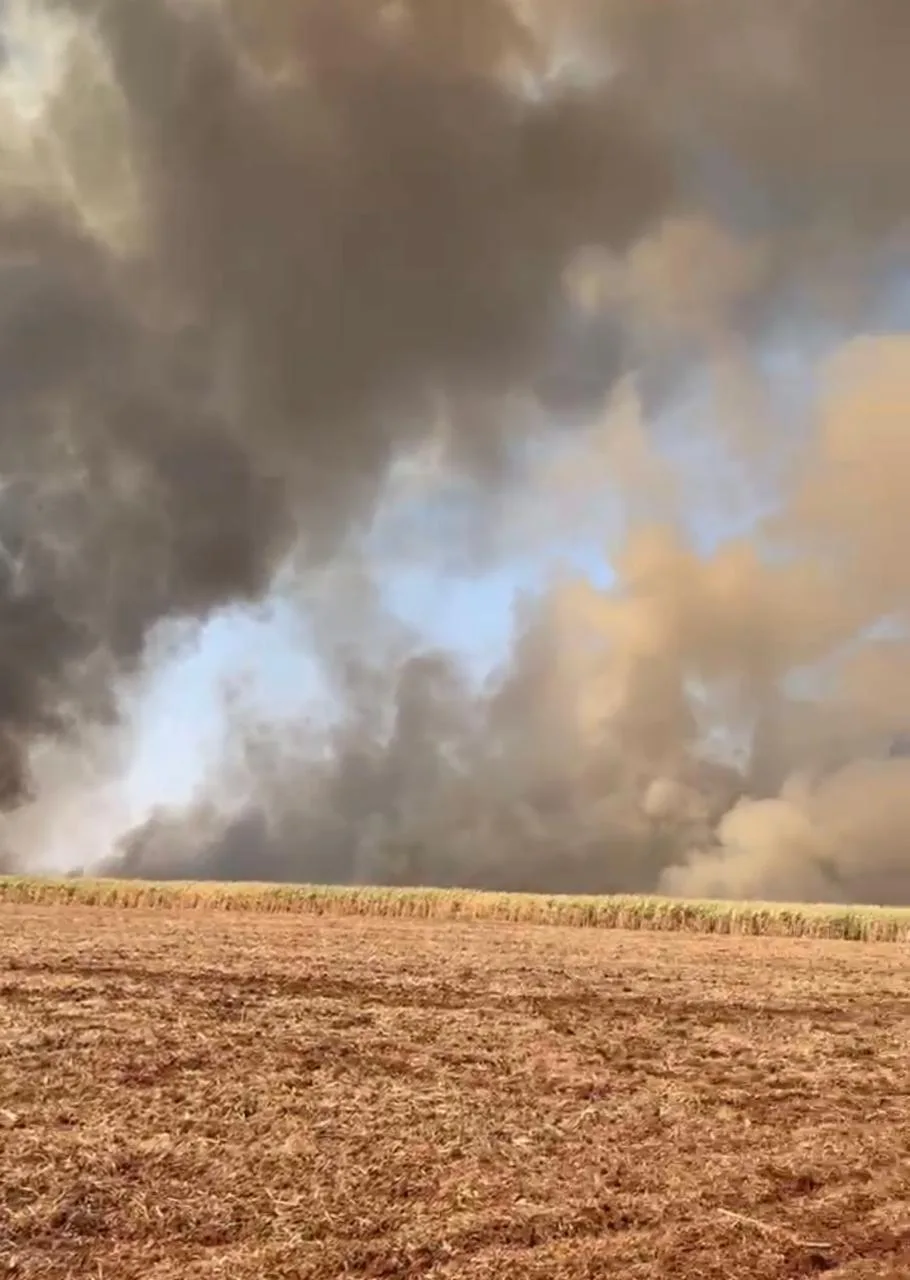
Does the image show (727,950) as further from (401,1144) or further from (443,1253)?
(443,1253)

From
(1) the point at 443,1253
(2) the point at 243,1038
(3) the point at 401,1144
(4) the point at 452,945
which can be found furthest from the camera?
(4) the point at 452,945

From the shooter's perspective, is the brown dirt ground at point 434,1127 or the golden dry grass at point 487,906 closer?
the brown dirt ground at point 434,1127

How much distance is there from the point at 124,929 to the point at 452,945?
7668mm

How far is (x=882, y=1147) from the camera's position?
38.2ft

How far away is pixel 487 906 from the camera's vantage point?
46.8 meters

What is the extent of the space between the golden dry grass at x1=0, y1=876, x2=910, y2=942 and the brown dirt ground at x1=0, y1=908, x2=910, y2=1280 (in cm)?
2524

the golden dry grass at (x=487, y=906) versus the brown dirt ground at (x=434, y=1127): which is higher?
the golden dry grass at (x=487, y=906)

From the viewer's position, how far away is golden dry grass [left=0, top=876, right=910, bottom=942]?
45094 millimetres

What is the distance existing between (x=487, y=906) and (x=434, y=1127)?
119 ft

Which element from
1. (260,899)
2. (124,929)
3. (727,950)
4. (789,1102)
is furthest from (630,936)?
(789,1102)

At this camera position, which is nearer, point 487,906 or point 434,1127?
point 434,1127

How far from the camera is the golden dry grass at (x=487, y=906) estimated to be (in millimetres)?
45094

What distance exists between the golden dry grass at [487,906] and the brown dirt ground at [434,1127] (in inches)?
994

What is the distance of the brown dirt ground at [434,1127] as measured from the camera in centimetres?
842
